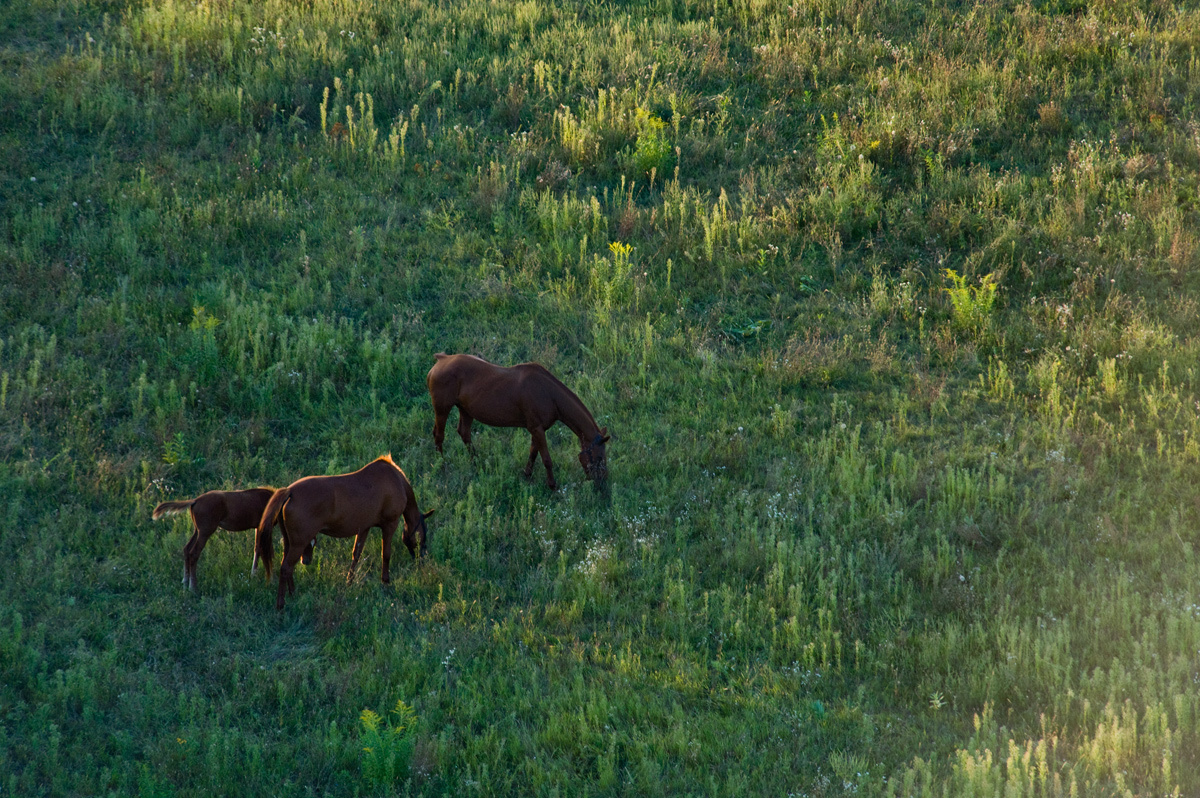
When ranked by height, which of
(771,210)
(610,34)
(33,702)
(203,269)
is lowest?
(33,702)

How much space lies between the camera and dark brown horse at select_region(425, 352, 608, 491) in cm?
919

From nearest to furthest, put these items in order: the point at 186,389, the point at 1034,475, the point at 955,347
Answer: the point at 1034,475 < the point at 186,389 < the point at 955,347

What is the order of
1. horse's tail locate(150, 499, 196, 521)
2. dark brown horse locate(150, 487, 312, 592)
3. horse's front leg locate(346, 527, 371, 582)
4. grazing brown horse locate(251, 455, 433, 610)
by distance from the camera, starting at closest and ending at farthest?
grazing brown horse locate(251, 455, 433, 610), dark brown horse locate(150, 487, 312, 592), horse's tail locate(150, 499, 196, 521), horse's front leg locate(346, 527, 371, 582)

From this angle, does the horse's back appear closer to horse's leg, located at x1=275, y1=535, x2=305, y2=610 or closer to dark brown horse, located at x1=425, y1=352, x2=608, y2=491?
horse's leg, located at x1=275, y1=535, x2=305, y2=610

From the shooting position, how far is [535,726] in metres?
6.50

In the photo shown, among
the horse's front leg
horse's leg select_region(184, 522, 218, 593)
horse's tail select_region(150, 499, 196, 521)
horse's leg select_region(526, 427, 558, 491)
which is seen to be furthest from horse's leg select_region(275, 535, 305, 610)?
horse's leg select_region(526, 427, 558, 491)

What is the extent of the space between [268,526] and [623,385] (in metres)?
4.47

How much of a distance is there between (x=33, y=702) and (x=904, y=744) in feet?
18.2

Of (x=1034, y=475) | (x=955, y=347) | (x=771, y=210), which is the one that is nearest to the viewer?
(x=1034, y=475)

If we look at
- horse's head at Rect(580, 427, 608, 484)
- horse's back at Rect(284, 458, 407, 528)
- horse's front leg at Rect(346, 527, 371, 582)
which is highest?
horse's back at Rect(284, 458, 407, 528)

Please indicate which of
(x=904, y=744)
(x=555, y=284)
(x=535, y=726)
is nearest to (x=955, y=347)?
(x=555, y=284)

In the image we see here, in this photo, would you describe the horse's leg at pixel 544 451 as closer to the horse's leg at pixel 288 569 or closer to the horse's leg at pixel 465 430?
the horse's leg at pixel 465 430

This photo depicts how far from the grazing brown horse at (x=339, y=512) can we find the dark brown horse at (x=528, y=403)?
4.72ft

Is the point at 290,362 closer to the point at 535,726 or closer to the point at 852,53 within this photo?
the point at 535,726
